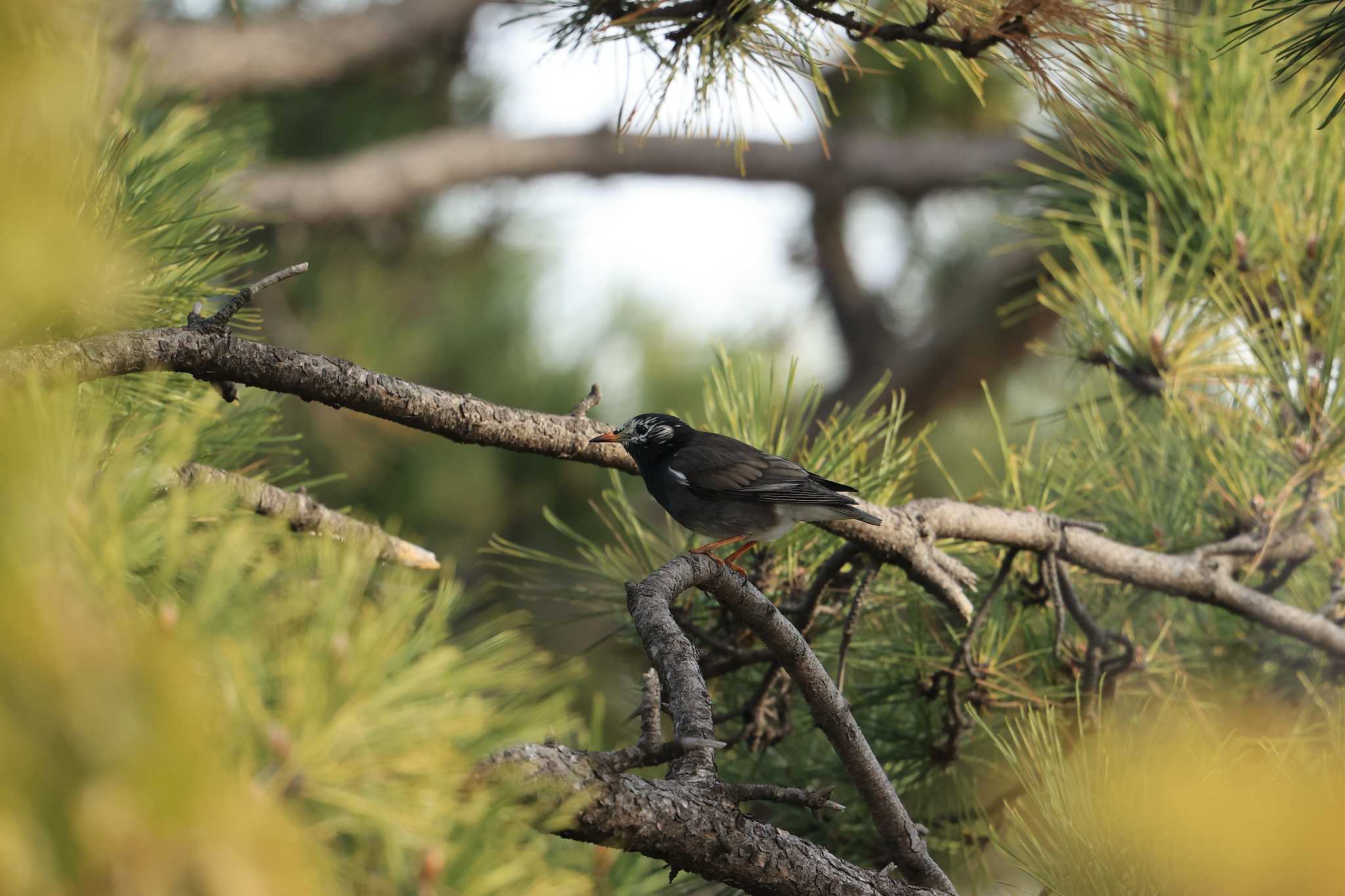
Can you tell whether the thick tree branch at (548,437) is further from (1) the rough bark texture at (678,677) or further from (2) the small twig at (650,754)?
(2) the small twig at (650,754)

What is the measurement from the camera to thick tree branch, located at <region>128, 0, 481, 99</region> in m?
3.96

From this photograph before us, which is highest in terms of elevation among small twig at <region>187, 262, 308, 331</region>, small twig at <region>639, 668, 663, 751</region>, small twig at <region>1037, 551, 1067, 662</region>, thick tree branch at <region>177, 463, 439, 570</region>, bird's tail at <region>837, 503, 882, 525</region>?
small twig at <region>187, 262, 308, 331</region>

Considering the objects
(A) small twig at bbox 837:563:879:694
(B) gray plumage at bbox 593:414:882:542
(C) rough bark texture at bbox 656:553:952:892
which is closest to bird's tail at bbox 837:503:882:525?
(B) gray plumage at bbox 593:414:882:542

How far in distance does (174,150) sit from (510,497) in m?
4.03

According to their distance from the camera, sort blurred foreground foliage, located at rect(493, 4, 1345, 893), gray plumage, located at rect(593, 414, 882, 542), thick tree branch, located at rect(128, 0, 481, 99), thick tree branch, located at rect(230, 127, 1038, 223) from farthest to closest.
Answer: thick tree branch, located at rect(230, 127, 1038, 223)
thick tree branch, located at rect(128, 0, 481, 99)
blurred foreground foliage, located at rect(493, 4, 1345, 893)
gray plumage, located at rect(593, 414, 882, 542)

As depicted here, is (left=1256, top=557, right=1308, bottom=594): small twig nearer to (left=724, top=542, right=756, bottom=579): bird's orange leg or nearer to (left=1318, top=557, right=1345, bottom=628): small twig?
(left=1318, top=557, right=1345, bottom=628): small twig

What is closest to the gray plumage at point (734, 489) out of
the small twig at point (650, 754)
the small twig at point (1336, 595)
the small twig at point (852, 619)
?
the small twig at point (852, 619)

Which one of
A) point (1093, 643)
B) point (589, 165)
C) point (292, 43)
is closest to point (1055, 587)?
point (1093, 643)

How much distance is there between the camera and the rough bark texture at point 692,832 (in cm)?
97

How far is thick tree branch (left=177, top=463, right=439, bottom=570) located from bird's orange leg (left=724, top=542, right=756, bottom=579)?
636 mm

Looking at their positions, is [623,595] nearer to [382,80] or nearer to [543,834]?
[543,834]

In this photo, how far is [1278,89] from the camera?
8.61 ft

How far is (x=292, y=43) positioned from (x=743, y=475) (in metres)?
3.08

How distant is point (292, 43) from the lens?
4.16 metres
